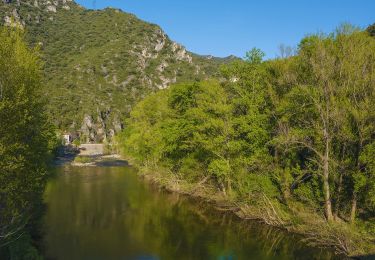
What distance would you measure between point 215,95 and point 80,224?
2389 centimetres

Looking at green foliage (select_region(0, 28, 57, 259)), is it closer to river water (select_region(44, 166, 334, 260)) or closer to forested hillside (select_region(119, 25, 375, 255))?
river water (select_region(44, 166, 334, 260))

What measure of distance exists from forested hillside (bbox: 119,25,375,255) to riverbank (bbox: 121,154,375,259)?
11 centimetres

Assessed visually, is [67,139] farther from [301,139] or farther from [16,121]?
[16,121]

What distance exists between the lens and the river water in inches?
1332

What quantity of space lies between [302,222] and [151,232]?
16.2 m

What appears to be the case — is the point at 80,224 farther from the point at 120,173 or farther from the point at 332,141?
the point at 120,173

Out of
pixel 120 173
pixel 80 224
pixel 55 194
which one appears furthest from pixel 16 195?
pixel 120 173

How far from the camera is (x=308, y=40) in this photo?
3834cm

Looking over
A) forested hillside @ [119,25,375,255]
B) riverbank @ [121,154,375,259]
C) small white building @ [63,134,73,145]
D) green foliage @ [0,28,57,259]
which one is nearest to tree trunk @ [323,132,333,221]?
forested hillside @ [119,25,375,255]

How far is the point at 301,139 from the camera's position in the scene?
37.1m

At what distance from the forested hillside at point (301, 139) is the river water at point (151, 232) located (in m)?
3.10

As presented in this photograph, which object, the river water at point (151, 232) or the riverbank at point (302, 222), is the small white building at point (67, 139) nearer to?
the river water at point (151, 232)

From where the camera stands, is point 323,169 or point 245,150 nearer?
point 323,169

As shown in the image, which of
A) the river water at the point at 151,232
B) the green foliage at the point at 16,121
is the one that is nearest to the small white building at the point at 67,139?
the river water at the point at 151,232
